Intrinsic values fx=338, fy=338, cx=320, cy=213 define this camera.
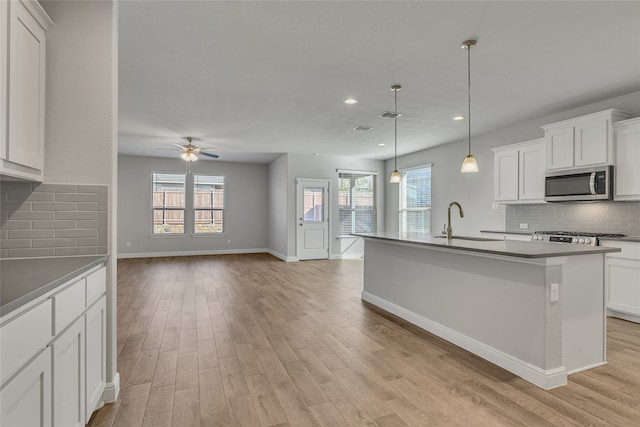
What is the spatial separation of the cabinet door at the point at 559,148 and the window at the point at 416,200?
310 cm

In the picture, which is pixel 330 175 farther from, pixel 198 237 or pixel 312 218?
pixel 198 237

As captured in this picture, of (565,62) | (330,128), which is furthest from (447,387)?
(330,128)

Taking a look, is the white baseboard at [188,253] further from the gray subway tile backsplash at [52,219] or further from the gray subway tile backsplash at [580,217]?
the gray subway tile backsplash at [52,219]

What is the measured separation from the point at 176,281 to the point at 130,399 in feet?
13.1

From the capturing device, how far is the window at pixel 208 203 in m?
9.64

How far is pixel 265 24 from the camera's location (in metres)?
2.73

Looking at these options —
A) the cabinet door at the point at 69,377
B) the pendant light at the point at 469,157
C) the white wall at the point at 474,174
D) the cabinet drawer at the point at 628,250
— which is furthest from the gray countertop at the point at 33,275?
the white wall at the point at 474,174

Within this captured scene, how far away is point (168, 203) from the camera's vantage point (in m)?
9.39

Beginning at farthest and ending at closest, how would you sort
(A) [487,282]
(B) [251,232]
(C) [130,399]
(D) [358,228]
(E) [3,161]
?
(B) [251,232]
(D) [358,228]
(A) [487,282]
(C) [130,399]
(E) [3,161]

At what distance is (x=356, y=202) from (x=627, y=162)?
5.89 meters

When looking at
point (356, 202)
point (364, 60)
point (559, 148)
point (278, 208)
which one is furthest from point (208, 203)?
point (559, 148)

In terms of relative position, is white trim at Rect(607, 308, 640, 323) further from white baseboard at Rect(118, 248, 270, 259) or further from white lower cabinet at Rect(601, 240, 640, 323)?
white baseboard at Rect(118, 248, 270, 259)

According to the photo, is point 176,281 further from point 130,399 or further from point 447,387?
point 447,387

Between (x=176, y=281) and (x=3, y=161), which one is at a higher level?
(x=3, y=161)
